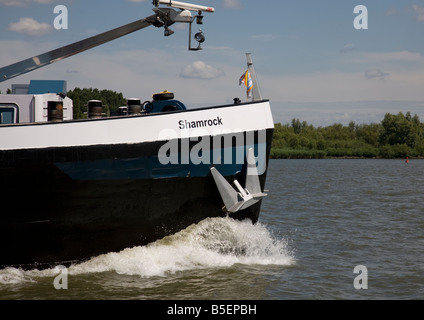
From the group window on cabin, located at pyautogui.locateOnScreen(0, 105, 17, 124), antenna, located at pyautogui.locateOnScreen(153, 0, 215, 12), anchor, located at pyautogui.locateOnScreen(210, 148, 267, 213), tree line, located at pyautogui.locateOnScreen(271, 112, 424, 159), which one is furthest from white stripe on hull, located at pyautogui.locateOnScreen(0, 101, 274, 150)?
tree line, located at pyautogui.locateOnScreen(271, 112, 424, 159)

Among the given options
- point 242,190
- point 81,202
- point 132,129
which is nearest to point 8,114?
point 81,202

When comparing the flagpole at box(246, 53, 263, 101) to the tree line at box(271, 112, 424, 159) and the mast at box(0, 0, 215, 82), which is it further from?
the tree line at box(271, 112, 424, 159)

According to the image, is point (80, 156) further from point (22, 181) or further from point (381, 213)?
point (381, 213)

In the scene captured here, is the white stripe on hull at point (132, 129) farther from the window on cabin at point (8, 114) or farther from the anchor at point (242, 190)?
the window on cabin at point (8, 114)

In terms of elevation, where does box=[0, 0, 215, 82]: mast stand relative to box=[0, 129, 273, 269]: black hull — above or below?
above

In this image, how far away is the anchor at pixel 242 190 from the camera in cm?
1028

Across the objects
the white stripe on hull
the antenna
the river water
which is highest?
the antenna

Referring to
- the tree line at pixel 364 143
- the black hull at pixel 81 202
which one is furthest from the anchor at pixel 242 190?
the tree line at pixel 364 143

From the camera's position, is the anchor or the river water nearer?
the river water

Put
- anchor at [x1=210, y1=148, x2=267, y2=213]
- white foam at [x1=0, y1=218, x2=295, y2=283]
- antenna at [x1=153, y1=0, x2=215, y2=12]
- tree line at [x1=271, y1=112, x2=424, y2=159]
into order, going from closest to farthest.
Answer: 1. white foam at [x1=0, y1=218, x2=295, y2=283]
2. anchor at [x1=210, y1=148, x2=267, y2=213]
3. antenna at [x1=153, y1=0, x2=215, y2=12]
4. tree line at [x1=271, y1=112, x2=424, y2=159]

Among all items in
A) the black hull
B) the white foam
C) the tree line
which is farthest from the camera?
the tree line

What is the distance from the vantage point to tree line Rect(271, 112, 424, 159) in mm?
98250

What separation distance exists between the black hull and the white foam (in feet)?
0.60
